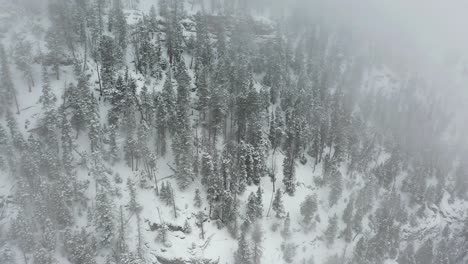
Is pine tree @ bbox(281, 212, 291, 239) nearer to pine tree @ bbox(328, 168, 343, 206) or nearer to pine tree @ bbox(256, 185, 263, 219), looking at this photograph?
pine tree @ bbox(256, 185, 263, 219)

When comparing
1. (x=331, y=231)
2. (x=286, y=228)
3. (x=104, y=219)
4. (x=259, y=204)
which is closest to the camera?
(x=104, y=219)

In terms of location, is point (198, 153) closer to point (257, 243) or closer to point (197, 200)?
point (197, 200)

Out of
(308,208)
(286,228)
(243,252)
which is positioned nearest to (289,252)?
(286,228)

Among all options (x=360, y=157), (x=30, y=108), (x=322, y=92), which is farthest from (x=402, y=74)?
(x=30, y=108)

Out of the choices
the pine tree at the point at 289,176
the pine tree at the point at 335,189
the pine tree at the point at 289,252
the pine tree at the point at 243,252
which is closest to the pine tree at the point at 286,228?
the pine tree at the point at 289,252

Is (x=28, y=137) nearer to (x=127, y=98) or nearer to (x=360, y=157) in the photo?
(x=127, y=98)

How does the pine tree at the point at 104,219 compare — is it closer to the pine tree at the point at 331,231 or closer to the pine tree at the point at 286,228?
the pine tree at the point at 286,228
